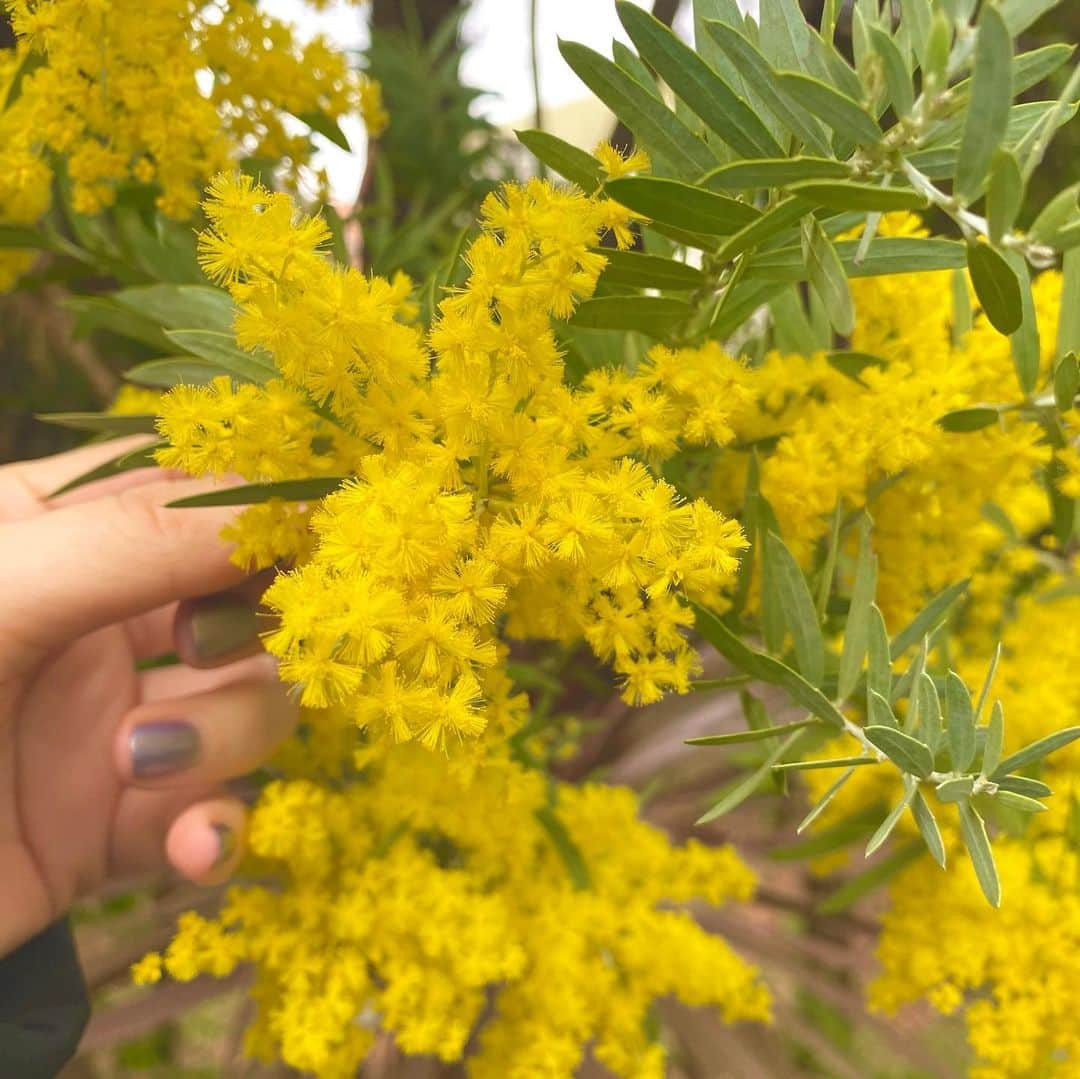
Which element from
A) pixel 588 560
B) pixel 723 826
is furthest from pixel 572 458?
pixel 723 826

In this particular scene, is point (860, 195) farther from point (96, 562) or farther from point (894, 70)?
point (96, 562)

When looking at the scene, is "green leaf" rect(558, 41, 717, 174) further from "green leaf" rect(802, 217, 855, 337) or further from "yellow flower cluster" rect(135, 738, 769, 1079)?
"yellow flower cluster" rect(135, 738, 769, 1079)

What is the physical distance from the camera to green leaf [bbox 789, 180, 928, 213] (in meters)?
0.23

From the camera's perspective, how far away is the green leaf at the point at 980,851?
0.95 feet

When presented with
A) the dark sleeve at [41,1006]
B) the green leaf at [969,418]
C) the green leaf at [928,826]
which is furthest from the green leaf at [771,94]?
the dark sleeve at [41,1006]

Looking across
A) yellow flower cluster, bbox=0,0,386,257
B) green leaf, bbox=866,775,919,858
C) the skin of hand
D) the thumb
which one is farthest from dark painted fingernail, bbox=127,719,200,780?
green leaf, bbox=866,775,919,858

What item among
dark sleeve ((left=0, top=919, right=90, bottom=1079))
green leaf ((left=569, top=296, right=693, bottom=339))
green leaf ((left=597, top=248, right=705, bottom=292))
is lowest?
dark sleeve ((left=0, top=919, right=90, bottom=1079))

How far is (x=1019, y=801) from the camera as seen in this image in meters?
0.29

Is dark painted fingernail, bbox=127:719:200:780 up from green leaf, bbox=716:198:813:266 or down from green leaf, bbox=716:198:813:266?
down

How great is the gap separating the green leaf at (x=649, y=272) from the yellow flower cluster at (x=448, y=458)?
0.02 meters

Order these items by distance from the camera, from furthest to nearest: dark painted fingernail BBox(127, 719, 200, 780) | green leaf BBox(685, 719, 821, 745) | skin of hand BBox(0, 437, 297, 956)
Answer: dark painted fingernail BBox(127, 719, 200, 780)
skin of hand BBox(0, 437, 297, 956)
green leaf BBox(685, 719, 821, 745)

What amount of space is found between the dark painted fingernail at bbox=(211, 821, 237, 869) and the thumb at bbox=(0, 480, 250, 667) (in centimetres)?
20

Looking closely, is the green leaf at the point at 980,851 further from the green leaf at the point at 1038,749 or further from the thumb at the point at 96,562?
the thumb at the point at 96,562

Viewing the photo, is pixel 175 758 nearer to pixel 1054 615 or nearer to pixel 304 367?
pixel 304 367
